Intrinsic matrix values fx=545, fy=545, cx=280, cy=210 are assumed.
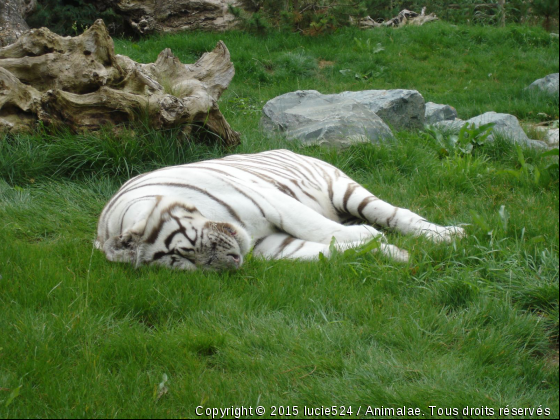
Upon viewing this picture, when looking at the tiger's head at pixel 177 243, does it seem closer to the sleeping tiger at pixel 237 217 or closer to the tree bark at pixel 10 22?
the sleeping tiger at pixel 237 217

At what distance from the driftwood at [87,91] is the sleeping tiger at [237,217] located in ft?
3.97

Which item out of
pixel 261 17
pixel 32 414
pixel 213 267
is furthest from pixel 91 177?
pixel 261 17

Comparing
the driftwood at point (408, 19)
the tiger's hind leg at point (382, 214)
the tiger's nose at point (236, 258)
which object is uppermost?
the tiger's nose at point (236, 258)

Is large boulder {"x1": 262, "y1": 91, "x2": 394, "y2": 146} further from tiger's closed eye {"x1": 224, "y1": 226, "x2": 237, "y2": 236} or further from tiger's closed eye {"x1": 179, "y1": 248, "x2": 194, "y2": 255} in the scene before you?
tiger's closed eye {"x1": 179, "y1": 248, "x2": 194, "y2": 255}

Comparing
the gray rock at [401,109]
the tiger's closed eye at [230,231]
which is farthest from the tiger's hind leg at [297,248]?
the gray rock at [401,109]

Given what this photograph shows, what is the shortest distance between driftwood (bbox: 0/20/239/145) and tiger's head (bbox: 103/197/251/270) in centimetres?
218

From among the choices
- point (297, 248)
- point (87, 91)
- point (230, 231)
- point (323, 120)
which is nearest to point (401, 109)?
point (323, 120)

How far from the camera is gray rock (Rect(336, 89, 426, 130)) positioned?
6.73 meters

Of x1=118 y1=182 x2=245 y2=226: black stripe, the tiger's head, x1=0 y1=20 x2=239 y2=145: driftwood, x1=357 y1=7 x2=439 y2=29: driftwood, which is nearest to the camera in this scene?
the tiger's head

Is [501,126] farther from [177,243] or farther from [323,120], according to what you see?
[177,243]

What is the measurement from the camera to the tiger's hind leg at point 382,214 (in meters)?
3.64

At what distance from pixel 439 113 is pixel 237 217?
182 inches

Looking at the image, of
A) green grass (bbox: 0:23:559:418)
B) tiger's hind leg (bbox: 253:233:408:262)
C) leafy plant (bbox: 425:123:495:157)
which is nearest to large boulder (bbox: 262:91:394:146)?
leafy plant (bbox: 425:123:495:157)

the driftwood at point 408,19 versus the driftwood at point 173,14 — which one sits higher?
the driftwood at point 173,14
